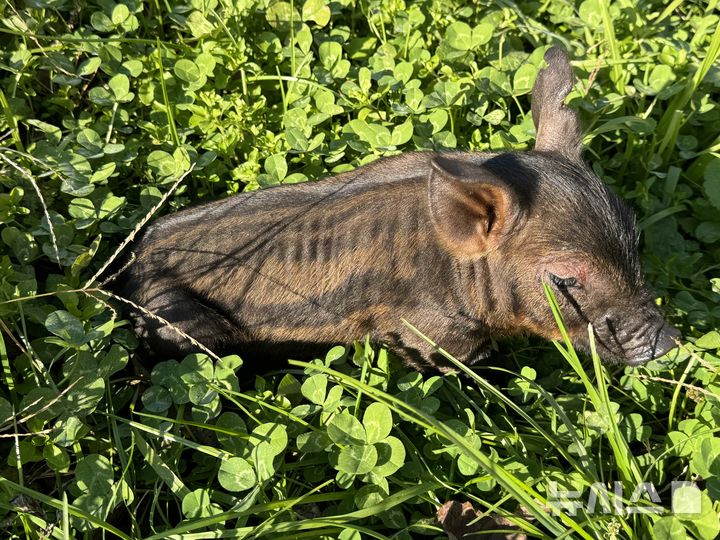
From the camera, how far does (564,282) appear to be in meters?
4.29

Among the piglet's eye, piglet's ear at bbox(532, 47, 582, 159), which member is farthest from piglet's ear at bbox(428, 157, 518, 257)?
piglet's ear at bbox(532, 47, 582, 159)

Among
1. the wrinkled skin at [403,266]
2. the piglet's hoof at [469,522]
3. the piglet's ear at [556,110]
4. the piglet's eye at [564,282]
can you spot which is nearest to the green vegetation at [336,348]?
the piglet's hoof at [469,522]

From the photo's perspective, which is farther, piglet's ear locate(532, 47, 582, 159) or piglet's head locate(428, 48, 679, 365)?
piglet's ear locate(532, 47, 582, 159)

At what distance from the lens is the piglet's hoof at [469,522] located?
396cm

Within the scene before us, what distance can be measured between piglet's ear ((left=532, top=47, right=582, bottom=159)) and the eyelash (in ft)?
2.36

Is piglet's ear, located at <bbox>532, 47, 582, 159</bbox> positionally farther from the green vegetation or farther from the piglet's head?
the green vegetation

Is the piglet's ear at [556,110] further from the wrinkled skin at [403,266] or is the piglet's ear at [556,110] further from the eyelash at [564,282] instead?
the eyelash at [564,282]

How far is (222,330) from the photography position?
4.52m

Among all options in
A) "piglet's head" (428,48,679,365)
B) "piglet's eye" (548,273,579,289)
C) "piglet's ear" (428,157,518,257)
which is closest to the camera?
"piglet's ear" (428,157,518,257)

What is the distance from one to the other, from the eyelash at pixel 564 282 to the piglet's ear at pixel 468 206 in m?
0.32

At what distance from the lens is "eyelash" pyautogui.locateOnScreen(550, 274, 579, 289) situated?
428 centimetres

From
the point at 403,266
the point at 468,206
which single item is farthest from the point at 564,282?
the point at 403,266

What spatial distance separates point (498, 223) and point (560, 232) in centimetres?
29

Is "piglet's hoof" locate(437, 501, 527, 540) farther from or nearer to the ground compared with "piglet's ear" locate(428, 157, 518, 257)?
nearer to the ground
